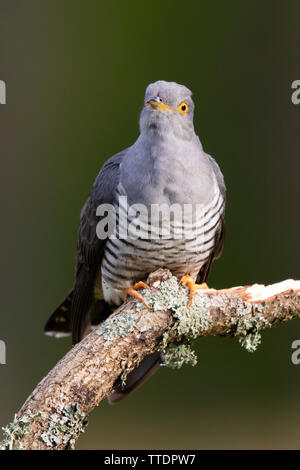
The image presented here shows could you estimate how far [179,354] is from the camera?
2117mm

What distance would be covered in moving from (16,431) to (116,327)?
1.34 ft

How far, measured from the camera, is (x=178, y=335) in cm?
202

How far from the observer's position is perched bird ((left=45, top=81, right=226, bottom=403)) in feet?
7.02

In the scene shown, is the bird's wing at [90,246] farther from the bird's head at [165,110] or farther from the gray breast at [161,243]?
the bird's head at [165,110]

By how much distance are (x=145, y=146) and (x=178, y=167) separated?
0.13 meters

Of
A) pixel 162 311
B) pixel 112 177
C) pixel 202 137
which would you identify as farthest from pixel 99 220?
pixel 202 137

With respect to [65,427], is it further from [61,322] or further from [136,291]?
[61,322]

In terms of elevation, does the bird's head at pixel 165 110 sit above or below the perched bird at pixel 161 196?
above

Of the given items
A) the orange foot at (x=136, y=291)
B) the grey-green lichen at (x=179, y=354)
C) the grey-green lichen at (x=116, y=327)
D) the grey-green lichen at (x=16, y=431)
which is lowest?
the grey-green lichen at (x=16, y=431)

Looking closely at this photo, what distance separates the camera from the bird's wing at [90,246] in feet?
7.43
